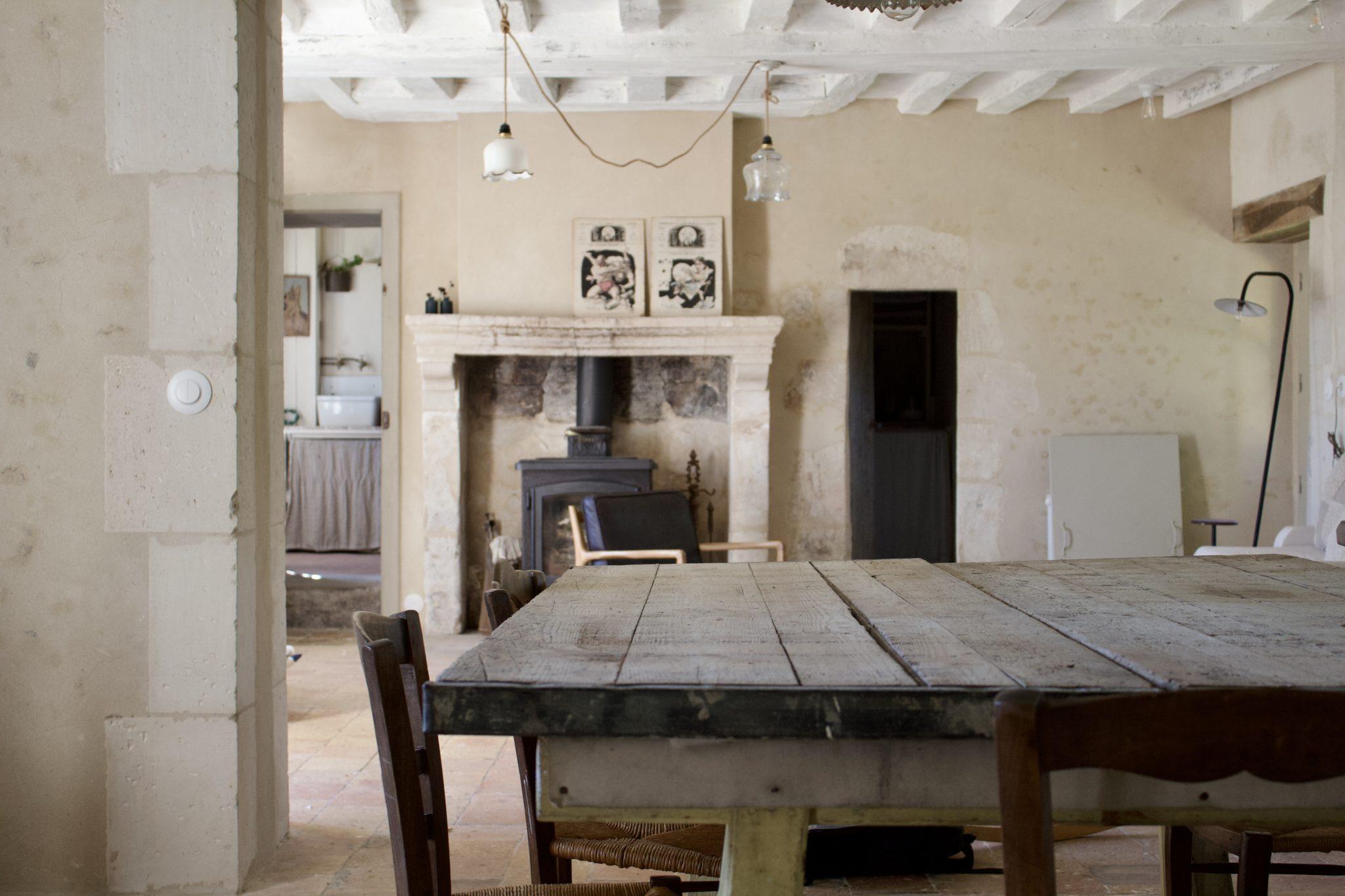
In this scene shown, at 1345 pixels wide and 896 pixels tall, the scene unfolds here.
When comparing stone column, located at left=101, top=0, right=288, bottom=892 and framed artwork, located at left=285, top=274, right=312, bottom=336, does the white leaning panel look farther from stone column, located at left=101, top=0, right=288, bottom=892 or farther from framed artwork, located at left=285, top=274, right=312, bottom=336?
framed artwork, located at left=285, top=274, right=312, bottom=336

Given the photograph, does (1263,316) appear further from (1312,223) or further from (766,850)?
(766,850)

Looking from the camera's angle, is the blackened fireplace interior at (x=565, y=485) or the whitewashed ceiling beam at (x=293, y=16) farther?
the blackened fireplace interior at (x=565, y=485)

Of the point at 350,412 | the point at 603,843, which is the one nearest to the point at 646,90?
the point at 350,412

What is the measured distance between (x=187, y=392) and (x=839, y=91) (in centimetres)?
409

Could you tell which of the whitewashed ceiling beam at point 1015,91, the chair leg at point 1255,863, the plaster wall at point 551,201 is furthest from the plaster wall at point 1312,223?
the chair leg at point 1255,863

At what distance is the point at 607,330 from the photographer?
5.84 m

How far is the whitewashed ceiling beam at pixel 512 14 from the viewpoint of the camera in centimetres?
441

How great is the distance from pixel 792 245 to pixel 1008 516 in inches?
76.9

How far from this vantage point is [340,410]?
875 cm

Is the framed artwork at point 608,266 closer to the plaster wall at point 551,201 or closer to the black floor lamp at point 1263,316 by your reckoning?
the plaster wall at point 551,201

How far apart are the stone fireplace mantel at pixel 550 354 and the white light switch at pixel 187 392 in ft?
10.7

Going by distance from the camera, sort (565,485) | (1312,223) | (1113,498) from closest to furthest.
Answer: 1. (1312,223)
2. (565,485)
3. (1113,498)

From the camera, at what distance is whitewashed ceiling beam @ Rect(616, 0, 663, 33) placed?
4465mm

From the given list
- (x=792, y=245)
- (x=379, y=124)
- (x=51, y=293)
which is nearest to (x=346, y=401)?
(x=379, y=124)
